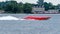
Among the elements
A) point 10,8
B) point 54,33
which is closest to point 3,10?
point 10,8

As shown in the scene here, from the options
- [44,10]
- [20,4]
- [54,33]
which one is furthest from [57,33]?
[44,10]

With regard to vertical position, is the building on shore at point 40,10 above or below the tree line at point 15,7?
below

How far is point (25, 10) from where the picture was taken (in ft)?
278

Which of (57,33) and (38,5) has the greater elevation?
(57,33)

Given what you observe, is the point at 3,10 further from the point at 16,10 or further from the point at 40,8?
the point at 40,8

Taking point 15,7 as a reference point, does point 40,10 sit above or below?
below

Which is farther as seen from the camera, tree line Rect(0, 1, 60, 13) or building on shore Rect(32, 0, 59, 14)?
building on shore Rect(32, 0, 59, 14)

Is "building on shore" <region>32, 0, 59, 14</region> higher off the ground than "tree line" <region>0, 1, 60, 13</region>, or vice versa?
"tree line" <region>0, 1, 60, 13</region>

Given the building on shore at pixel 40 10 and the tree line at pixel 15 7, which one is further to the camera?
the building on shore at pixel 40 10

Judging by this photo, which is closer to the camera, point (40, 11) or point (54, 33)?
point (54, 33)

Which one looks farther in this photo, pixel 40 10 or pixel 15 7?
pixel 40 10

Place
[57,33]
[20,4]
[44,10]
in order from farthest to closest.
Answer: [44,10] → [20,4] → [57,33]

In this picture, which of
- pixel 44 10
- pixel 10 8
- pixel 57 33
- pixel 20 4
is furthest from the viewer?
pixel 44 10

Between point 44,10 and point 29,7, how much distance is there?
A: 11739 millimetres
